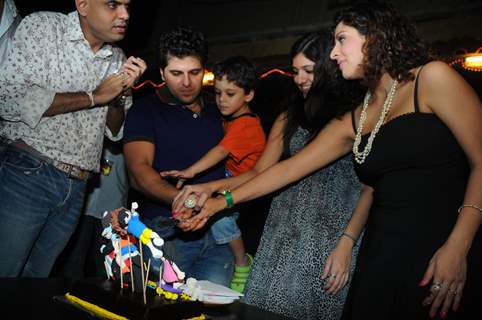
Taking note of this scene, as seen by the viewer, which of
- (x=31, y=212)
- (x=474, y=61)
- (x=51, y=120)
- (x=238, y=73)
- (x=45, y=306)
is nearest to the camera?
(x=45, y=306)

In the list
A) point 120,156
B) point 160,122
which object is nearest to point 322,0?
point 120,156

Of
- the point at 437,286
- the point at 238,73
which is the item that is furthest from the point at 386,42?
the point at 238,73

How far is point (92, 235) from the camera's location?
→ 331 cm

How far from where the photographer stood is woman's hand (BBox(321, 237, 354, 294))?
180 cm

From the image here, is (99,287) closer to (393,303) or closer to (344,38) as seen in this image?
(393,303)

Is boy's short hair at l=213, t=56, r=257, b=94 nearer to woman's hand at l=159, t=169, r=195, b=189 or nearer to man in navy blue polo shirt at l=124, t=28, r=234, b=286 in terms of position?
man in navy blue polo shirt at l=124, t=28, r=234, b=286

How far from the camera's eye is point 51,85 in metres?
2.10

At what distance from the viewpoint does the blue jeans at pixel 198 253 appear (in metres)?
2.19

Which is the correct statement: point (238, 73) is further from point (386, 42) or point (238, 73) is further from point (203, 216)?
point (386, 42)

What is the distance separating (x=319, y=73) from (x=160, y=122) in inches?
33.0

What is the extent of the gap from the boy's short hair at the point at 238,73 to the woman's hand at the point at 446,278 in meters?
1.82

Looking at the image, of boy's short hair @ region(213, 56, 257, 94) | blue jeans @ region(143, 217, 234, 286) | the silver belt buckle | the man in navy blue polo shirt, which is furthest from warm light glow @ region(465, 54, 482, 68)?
the silver belt buckle

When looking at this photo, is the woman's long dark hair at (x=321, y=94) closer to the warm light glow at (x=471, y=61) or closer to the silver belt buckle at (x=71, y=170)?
the silver belt buckle at (x=71, y=170)

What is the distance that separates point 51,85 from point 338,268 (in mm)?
1539
